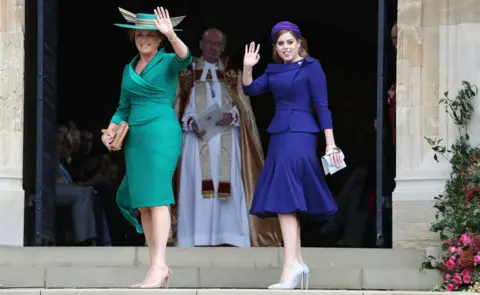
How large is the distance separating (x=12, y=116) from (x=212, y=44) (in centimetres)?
228

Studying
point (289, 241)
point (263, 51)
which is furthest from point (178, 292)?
point (263, 51)

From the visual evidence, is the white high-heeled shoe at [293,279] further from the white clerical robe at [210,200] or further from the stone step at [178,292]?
the white clerical robe at [210,200]

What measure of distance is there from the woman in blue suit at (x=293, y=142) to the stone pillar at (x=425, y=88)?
175cm

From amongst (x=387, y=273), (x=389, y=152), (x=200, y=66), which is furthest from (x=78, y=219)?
(x=387, y=273)

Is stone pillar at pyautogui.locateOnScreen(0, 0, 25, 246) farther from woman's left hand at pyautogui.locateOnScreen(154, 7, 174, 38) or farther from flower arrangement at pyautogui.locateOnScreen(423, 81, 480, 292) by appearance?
flower arrangement at pyautogui.locateOnScreen(423, 81, 480, 292)

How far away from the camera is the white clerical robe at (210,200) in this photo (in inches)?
630

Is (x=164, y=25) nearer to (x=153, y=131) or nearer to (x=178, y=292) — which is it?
(x=153, y=131)

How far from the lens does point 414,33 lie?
14.3m

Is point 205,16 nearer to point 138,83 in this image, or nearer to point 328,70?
point 328,70

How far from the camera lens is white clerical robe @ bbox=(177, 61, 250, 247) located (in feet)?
52.5

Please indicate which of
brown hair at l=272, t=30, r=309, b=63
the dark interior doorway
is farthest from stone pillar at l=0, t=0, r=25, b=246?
the dark interior doorway

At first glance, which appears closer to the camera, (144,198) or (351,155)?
(144,198)

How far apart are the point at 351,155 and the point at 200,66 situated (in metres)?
Result: 3.45

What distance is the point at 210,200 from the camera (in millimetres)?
16078
